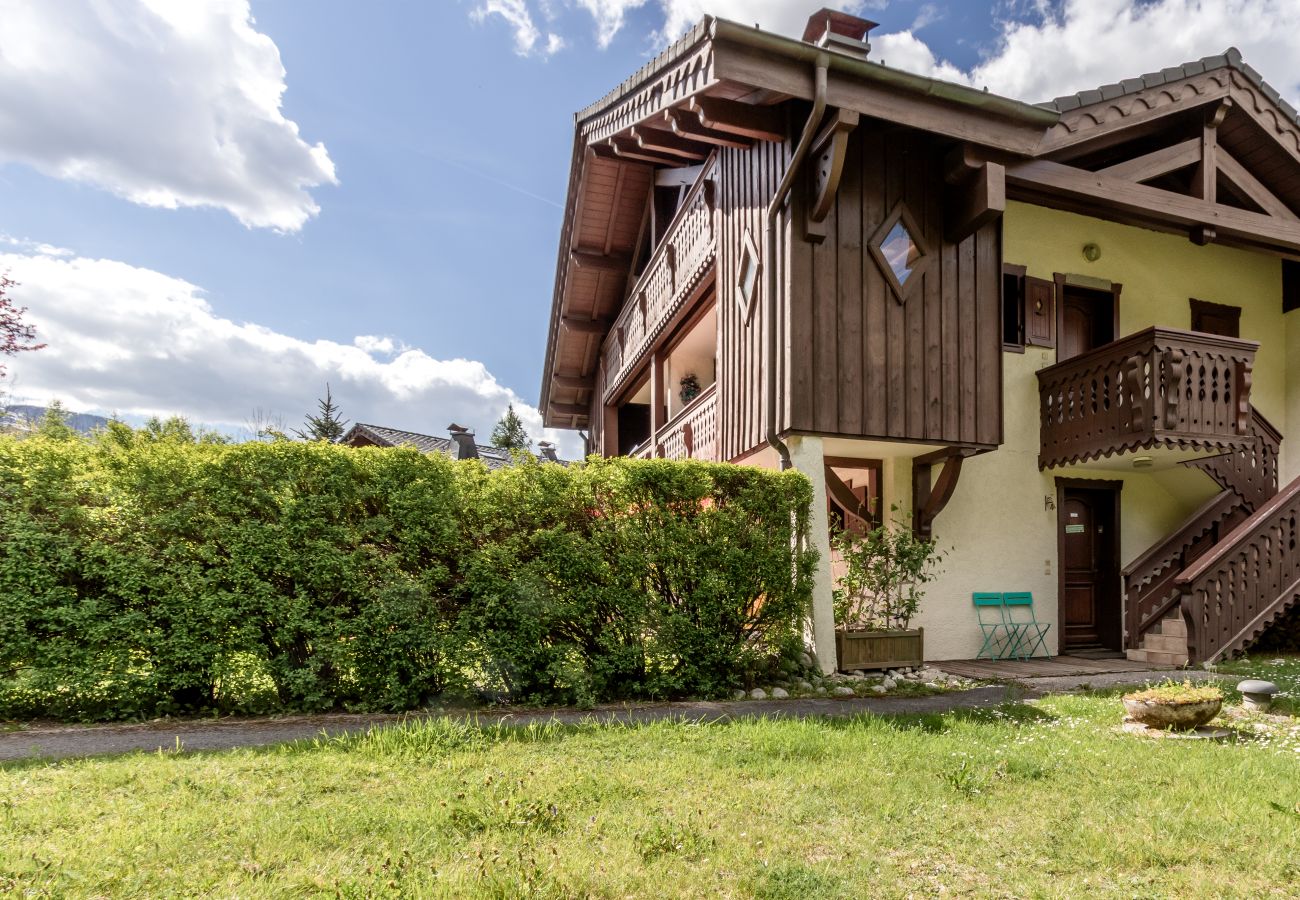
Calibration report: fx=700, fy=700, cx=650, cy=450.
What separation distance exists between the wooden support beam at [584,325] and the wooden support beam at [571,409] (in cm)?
433

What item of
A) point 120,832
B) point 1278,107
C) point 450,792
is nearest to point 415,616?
point 450,792

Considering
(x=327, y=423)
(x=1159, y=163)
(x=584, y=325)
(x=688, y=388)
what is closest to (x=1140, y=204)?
(x=1159, y=163)

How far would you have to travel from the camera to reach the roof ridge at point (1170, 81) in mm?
8531

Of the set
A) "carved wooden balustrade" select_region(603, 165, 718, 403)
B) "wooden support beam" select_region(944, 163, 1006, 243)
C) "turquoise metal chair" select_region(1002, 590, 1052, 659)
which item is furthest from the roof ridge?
"turquoise metal chair" select_region(1002, 590, 1052, 659)

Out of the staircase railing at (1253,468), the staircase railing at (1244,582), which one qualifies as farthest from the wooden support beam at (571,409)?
the staircase railing at (1244,582)

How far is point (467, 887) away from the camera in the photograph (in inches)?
99.7

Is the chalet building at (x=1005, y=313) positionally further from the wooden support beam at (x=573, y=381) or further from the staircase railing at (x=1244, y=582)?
the wooden support beam at (x=573, y=381)

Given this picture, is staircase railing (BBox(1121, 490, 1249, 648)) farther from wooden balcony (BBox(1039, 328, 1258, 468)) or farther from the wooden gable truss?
the wooden gable truss

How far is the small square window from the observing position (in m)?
8.53

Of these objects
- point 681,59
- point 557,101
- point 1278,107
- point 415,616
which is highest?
point 557,101

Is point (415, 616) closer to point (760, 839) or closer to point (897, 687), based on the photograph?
point (760, 839)

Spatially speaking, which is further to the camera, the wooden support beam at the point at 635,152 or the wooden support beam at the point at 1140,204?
the wooden support beam at the point at 635,152

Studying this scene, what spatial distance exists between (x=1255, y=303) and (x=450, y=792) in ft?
46.4

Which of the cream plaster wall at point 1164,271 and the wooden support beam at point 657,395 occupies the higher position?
the cream plaster wall at point 1164,271
